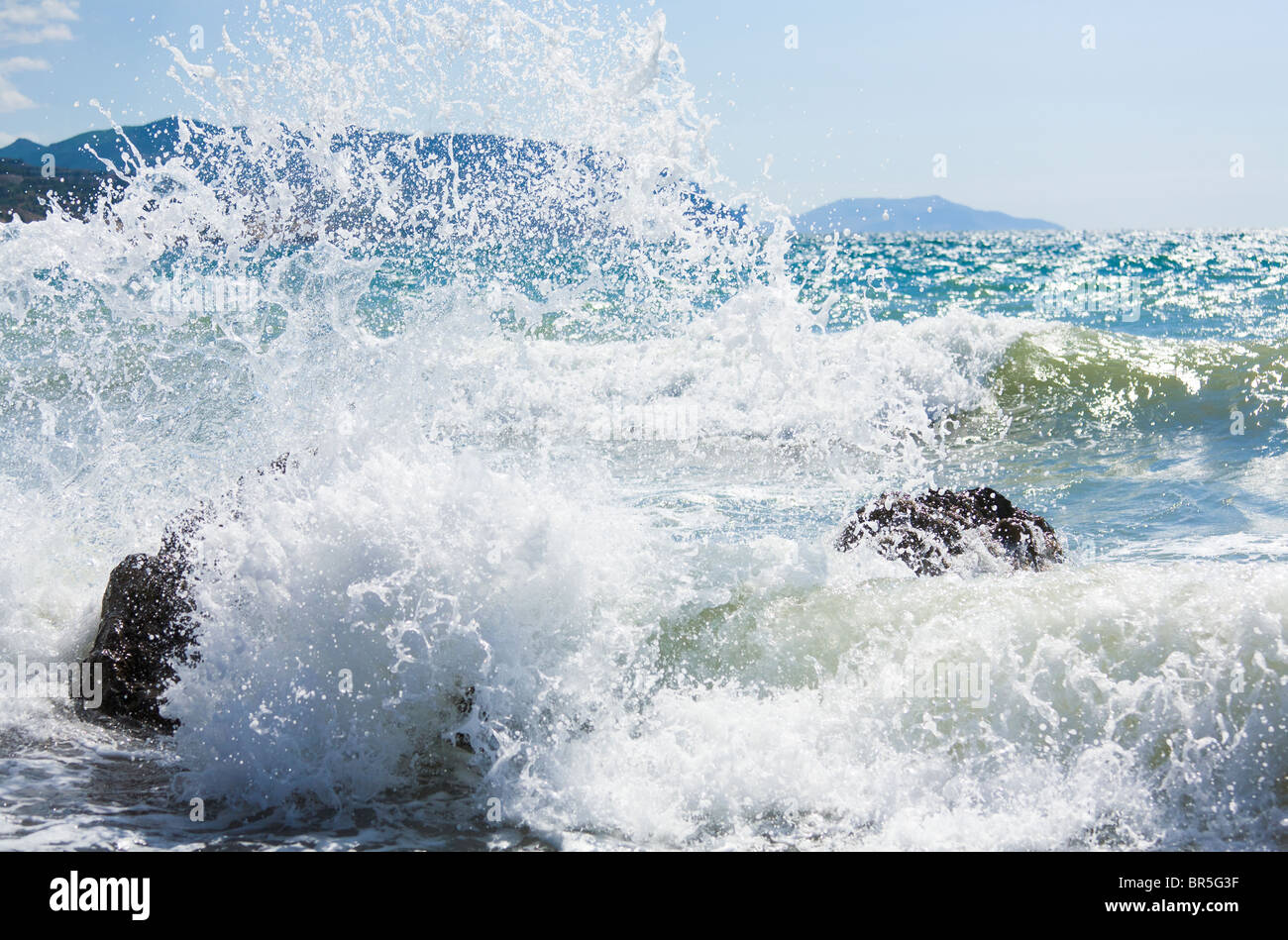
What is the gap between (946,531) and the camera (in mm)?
5082

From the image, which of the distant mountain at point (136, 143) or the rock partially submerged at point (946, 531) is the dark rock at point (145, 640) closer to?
the distant mountain at point (136, 143)

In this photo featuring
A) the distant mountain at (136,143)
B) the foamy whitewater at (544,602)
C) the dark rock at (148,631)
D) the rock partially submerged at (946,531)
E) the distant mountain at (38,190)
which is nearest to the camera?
the foamy whitewater at (544,602)

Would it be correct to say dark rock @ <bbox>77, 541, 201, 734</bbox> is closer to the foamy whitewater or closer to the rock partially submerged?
the foamy whitewater

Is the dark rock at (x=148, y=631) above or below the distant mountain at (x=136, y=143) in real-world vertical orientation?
below

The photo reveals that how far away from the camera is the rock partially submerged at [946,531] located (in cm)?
496

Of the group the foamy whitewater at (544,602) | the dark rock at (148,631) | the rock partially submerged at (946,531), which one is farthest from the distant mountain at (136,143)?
the rock partially submerged at (946,531)

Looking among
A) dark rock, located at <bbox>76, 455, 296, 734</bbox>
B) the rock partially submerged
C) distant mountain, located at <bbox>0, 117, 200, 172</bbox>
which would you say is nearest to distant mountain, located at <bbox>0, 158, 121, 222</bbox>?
distant mountain, located at <bbox>0, 117, 200, 172</bbox>

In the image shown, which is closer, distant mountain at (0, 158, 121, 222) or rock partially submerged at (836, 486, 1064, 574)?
rock partially submerged at (836, 486, 1064, 574)

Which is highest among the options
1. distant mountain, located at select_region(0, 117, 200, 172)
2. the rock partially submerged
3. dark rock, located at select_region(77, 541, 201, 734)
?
distant mountain, located at select_region(0, 117, 200, 172)

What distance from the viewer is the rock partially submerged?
4.96 m

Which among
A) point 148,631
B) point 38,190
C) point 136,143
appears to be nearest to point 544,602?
point 148,631

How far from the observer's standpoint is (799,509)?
23.5 ft
